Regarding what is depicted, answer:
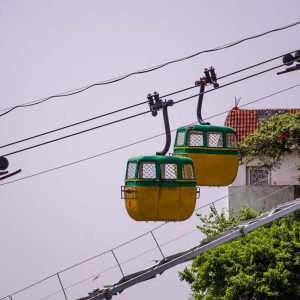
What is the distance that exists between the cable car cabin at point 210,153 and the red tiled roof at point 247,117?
106 feet

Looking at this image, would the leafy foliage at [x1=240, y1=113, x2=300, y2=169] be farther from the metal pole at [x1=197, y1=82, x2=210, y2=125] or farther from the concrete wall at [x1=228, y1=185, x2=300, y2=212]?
the metal pole at [x1=197, y1=82, x2=210, y2=125]

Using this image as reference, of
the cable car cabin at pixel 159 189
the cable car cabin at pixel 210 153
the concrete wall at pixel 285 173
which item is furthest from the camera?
the concrete wall at pixel 285 173

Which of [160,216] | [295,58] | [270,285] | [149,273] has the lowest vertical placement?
[270,285]

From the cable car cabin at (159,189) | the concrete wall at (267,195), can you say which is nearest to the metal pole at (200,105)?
the cable car cabin at (159,189)

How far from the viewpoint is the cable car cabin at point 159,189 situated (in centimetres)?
2391

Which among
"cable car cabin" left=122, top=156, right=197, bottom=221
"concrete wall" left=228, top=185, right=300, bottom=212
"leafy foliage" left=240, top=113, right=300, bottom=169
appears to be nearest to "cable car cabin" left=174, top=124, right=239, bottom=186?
"cable car cabin" left=122, top=156, right=197, bottom=221

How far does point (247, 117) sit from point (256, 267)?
23352mm

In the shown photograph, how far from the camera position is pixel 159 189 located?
79.1 feet

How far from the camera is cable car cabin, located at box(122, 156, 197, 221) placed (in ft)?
78.4

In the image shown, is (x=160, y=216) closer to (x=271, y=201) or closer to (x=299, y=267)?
(x=299, y=267)

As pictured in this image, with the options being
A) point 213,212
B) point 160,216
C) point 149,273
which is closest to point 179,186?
point 160,216

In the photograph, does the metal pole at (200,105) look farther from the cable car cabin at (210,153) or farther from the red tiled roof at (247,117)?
the red tiled roof at (247,117)

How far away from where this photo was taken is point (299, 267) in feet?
120

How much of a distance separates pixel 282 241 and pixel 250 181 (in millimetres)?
18342
